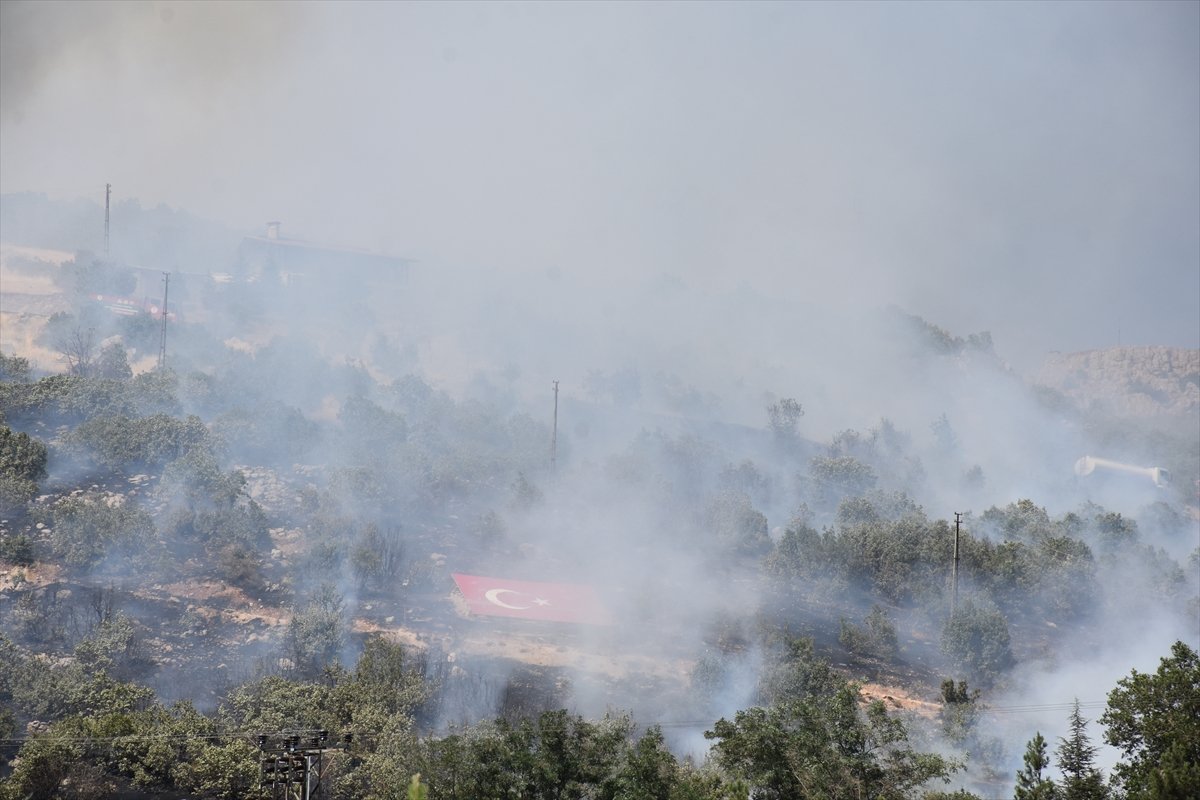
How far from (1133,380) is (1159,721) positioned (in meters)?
114

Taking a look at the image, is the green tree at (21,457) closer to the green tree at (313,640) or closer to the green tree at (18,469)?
the green tree at (18,469)

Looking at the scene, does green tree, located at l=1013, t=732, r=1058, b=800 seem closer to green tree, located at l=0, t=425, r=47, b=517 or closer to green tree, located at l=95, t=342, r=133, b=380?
green tree, located at l=0, t=425, r=47, b=517

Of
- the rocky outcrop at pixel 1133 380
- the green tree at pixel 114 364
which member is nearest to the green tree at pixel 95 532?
the green tree at pixel 114 364

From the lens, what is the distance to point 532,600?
180 feet

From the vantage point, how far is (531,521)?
66.1 m

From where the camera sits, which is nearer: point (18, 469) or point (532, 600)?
point (18, 469)

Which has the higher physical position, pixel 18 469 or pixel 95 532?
pixel 18 469

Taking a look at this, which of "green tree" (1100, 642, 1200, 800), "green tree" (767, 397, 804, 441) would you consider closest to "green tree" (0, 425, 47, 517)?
"green tree" (1100, 642, 1200, 800)

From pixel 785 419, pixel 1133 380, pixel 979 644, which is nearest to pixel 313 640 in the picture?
pixel 979 644

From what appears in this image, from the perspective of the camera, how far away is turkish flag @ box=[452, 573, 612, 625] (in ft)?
174

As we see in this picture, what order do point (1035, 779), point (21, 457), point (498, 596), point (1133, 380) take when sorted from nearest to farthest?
1. point (1035, 779)
2. point (21, 457)
3. point (498, 596)
4. point (1133, 380)

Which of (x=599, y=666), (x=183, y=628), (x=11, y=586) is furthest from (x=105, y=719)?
(x=599, y=666)

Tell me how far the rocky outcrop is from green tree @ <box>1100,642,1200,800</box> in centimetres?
10293

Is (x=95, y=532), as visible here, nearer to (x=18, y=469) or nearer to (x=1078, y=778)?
(x=18, y=469)
